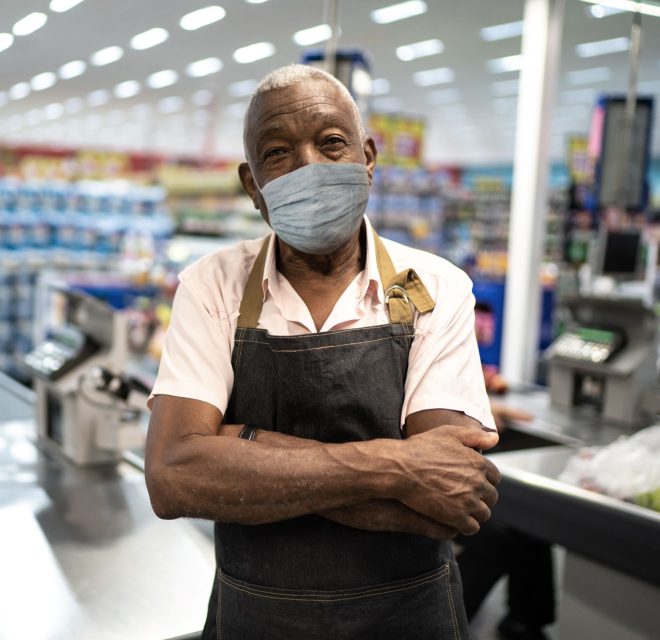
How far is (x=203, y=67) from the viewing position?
1010cm

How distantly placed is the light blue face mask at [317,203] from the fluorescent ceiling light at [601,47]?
29.6 feet

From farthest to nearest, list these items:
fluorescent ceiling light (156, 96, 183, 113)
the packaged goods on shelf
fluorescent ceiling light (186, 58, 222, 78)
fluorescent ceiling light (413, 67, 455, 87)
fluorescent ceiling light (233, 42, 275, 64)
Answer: fluorescent ceiling light (156, 96, 183, 113) → fluorescent ceiling light (413, 67, 455, 87) → fluorescent ceiling light (186, 58, 222, 78) → fluorescent ceiling light (233, 42, 275, 64) → the packaged goods on shelf

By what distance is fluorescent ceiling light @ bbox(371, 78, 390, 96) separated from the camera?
1270cm

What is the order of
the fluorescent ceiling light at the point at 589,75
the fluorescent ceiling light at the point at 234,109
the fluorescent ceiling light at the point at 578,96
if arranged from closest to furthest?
the fluorescent ceiling light at the point at 589,75
the fluorescent ceiling light at the point at 578,96
the fluorescent ceiling light at the point at 234,109

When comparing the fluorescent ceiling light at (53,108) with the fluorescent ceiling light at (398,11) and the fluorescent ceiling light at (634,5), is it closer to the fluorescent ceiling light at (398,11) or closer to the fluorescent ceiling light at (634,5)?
the fluorescent ceiling light at (398,11)

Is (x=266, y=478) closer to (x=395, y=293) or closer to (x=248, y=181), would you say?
(x=395, y=293)

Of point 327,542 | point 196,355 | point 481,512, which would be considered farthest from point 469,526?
point 196,355

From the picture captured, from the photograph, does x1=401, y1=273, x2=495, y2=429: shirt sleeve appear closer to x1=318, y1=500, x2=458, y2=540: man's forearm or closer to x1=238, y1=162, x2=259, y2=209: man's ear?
x1=318, y1=500, x2=458, y2=540: man's forearm

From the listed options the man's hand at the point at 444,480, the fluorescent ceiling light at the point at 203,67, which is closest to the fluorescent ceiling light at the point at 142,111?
the fluorescent ceiling light at the point at 203,67

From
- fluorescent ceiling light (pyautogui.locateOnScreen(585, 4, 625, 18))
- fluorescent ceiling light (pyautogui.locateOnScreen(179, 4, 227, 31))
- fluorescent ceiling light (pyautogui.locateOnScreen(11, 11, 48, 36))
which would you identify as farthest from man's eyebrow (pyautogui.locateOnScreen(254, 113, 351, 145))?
fluorescent ceiling light (pyautogui.locateOnScreen(585, 4, 625, 18))

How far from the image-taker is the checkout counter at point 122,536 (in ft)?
5.41

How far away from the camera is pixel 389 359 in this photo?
4.32 feet

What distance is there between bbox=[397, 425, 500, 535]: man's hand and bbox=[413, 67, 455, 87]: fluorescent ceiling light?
1116 centimetres

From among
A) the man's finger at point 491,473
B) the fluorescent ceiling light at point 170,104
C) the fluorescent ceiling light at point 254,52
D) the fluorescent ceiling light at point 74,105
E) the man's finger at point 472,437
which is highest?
the fluorescent ceiling light at point 170,104
